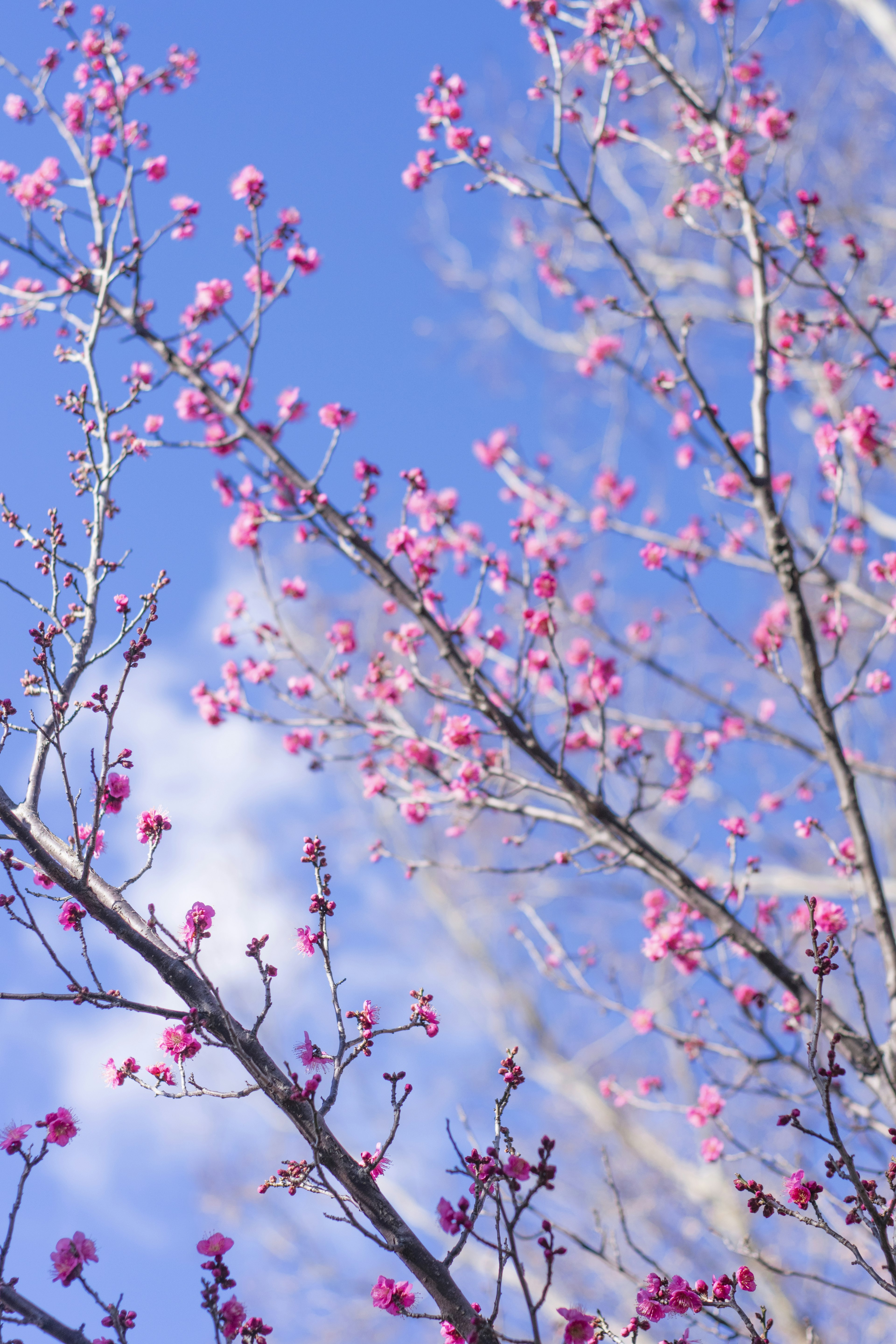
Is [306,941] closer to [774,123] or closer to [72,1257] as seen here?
[72,1257]

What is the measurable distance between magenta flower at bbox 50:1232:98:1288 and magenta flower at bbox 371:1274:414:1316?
73 cm

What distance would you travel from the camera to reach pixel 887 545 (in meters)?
6.99

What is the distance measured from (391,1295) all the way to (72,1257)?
82 centimetres

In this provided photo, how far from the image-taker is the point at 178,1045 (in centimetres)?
258

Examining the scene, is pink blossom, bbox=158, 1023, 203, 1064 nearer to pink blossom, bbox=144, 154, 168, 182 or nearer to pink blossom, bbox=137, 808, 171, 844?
pink blossom, bbox=137, 808, 171, 844

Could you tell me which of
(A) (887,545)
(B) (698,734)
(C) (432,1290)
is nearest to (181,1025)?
(C) (432,1290)

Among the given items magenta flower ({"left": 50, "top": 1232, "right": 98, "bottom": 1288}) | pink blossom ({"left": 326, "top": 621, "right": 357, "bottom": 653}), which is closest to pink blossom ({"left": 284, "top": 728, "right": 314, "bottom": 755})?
pink blossom ({"left": 326, "top": 621, "right": 357, "bottom": 653})

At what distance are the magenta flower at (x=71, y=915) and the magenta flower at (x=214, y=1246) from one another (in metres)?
0.89

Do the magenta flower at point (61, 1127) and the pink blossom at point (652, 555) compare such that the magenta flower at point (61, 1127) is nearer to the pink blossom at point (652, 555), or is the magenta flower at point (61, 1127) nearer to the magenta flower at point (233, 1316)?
the magenta flower at point (233, 1316)

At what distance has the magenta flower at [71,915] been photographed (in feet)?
8.41

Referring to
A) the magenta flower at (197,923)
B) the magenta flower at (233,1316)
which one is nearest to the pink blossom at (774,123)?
the magenta flower at (197,923)

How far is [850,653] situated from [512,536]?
240 inches

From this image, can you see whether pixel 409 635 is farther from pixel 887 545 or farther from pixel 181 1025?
pixel 887 545

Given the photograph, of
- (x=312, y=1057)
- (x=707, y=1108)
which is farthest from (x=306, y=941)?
(x=707, y=1108)
